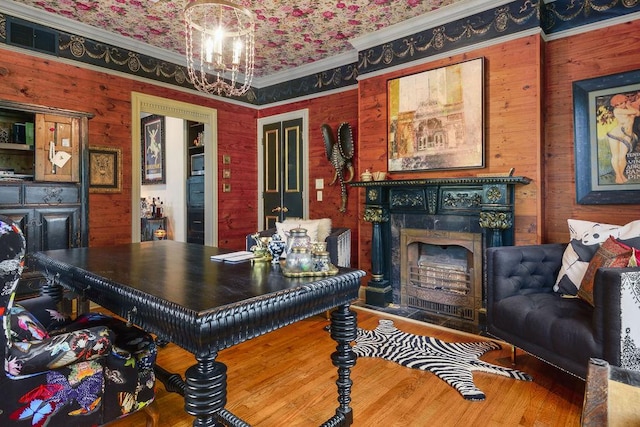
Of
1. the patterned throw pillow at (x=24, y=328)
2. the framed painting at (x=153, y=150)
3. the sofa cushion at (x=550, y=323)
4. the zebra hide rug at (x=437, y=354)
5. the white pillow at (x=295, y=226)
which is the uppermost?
the framed painting at (x=153, y=150)

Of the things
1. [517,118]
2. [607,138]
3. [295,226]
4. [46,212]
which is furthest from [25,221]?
[607,138]

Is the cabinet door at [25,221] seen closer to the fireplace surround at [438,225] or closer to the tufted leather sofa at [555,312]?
the fireplace surround at [438,225]

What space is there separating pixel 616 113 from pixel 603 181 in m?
0.53

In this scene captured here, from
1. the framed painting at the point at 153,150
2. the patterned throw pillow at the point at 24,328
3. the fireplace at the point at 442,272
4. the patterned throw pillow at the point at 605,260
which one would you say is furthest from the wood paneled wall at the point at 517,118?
the framed painting at the point at 153,150

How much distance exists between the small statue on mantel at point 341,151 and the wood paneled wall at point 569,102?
6.93 ft

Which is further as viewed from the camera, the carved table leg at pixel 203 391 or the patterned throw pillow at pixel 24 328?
the patterned throw pillow at pixel 24 328

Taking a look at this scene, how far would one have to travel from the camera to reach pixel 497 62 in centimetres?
326

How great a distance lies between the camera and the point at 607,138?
2.95 metres

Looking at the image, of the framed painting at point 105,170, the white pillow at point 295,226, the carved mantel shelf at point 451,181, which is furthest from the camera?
the framed painting at point 105,170

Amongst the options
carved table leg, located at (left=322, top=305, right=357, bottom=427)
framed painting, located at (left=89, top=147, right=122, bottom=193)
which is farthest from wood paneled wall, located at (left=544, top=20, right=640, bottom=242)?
framed painting, located at (left=89, top=147, right=122, bottom=193)

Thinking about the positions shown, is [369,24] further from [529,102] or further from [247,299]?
[247,299]

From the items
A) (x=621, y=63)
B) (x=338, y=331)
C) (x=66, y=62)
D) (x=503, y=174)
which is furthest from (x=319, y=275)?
(x=66, y=62)

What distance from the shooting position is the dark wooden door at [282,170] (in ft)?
17.4

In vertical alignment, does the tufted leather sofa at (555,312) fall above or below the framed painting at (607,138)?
below
